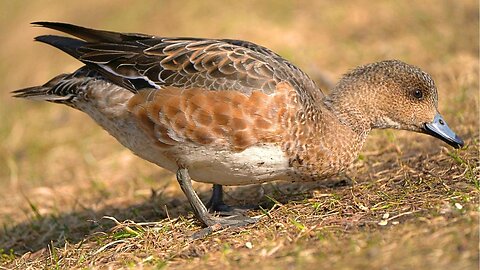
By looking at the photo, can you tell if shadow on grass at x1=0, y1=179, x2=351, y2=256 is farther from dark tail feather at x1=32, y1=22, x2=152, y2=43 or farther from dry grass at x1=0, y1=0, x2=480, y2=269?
dark tail feather at x1=32, y1=22, x2=152, y2=43

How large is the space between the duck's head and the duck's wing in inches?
9.2

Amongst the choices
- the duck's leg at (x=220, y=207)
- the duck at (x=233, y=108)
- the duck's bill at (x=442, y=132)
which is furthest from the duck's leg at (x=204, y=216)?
the duck's bill at (x=442, y=132)

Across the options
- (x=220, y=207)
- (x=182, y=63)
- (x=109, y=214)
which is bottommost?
(x=109, y=214)

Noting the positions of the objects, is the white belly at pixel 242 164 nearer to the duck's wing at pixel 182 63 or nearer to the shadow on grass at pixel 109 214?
the duck's wing at pixel 182 63

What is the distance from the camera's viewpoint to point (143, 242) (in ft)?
13.6

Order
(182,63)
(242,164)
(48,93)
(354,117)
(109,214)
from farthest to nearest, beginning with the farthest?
(109,214) → (48,93) → (354,117) → (182,63) → (242,164)

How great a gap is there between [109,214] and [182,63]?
1.61m

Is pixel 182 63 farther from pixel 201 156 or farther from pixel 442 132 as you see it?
pixel 442 132

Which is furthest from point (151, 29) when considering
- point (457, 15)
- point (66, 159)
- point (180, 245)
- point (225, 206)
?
point (180, 245)

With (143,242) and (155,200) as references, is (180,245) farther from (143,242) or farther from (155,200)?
(155,200)

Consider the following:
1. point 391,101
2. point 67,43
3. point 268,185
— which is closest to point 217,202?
point 268,185

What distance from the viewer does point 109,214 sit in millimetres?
5359

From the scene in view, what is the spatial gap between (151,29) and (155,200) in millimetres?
4557

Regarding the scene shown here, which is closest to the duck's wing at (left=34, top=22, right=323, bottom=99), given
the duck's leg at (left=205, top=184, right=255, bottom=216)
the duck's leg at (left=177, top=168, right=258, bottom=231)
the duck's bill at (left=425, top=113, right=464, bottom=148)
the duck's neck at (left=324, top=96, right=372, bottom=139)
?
the duck's neck at (left=324, top=96, right=372, bottom=139)
